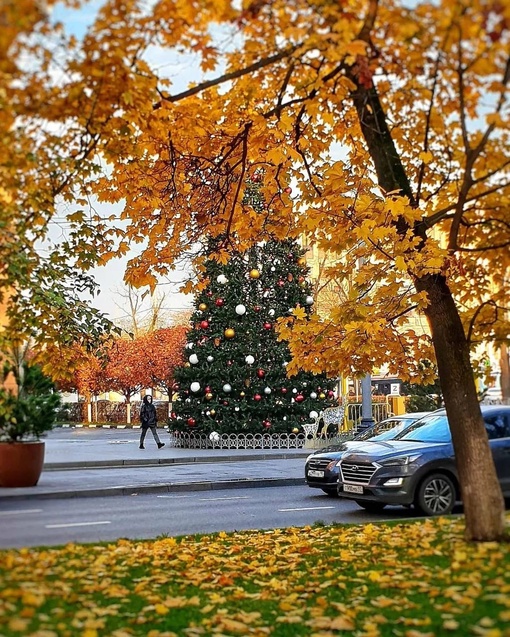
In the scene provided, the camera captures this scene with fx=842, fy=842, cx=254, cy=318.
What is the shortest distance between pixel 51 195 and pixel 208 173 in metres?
3.56

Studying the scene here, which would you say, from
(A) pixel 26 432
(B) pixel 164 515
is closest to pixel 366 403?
(A) pixel 26 432

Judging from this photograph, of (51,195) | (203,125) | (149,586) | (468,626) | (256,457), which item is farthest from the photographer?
(256,457)

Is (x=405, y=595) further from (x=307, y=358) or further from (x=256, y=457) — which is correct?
(x=256, y=457)

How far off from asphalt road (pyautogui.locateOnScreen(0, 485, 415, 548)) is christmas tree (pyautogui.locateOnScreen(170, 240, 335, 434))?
439 inches

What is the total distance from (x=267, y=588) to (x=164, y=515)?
6.19 meters

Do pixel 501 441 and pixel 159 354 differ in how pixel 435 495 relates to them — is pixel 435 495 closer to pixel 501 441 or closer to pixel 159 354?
pixel 501 441

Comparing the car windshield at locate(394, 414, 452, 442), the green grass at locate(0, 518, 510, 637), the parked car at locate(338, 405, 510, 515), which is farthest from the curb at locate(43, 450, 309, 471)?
the green grass at locate(0, 518, 510, 637)

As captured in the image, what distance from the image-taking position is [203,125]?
9984 millimetres

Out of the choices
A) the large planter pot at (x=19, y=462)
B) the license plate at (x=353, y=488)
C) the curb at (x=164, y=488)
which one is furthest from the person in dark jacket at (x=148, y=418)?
the license plate at (x=353, y=488)

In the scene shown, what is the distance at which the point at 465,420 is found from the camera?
8.05 metres

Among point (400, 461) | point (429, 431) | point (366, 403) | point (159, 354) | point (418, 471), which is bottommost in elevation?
point (418, 471)

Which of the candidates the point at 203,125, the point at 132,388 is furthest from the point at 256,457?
the point at 132,388

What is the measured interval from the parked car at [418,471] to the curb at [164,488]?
4986 millimetres

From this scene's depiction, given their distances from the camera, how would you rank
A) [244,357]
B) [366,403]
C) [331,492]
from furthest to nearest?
1. [244,357]
2. [366,403]
3. [331,492]
